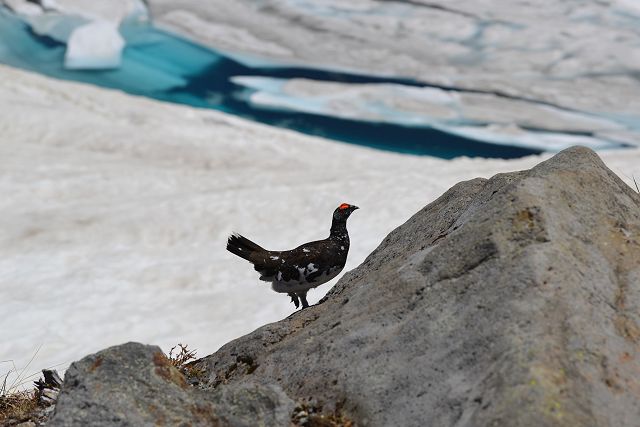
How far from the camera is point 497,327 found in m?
4.97

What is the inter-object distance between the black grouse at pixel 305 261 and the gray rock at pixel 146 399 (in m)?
3.19

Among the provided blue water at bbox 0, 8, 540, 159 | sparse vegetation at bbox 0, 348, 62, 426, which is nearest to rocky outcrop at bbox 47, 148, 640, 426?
sparse vegetation at bbox 0, 348, 62, 426

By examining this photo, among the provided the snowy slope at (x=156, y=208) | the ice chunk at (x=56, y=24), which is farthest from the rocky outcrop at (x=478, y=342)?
the ice chunk at (x=56, y=24)

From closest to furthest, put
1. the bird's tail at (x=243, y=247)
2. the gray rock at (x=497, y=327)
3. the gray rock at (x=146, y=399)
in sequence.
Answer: the gray rock at (x=497, y=327) < the gray rock at (x=146, y=399) < the bird's tail at (x=243, y=247)

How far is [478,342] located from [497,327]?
15 centimetres

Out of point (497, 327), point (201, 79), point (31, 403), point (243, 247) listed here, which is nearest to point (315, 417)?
point (497, 327)

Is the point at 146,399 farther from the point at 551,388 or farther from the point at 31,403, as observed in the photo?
the point at 551,388

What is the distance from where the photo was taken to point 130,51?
5078 centimetres

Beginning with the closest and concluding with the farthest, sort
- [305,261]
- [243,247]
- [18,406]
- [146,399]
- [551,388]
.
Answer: [551,388]
[146,399]
[18,406]
[305,261]
[243,247]

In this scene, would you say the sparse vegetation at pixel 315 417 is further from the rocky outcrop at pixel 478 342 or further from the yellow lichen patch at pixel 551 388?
the yellow lichen patch at pixel 551 388

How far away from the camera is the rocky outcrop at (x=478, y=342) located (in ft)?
15.2

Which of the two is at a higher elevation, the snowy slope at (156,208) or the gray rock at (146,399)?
the snowy slope at (156,208)

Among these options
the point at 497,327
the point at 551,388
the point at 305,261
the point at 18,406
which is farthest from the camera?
the point at 305,261

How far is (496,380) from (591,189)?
241cm
